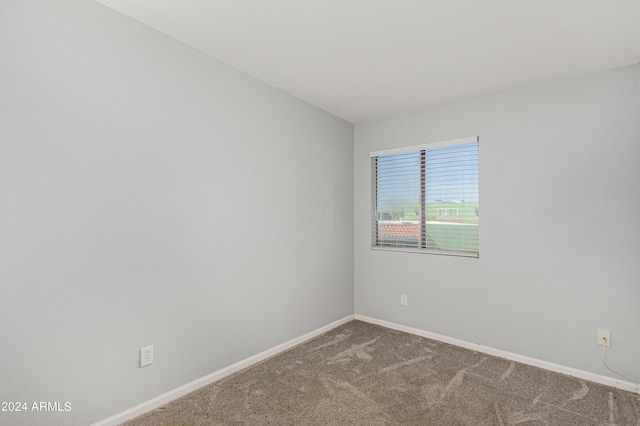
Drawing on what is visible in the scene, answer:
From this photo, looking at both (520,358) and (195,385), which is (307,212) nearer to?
(195,385)

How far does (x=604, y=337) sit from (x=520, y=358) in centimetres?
64

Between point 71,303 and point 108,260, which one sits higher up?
point 108,260

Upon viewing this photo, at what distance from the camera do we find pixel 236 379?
2.41 meters

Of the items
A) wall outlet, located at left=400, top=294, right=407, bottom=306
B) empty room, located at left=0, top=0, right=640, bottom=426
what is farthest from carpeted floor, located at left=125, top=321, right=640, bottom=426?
wall outlet, located at left=400, top=294, right=407, bottom=306

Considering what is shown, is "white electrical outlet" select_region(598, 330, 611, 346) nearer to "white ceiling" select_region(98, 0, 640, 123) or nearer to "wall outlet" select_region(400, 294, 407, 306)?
"wall outlet" select_region(400, 294, 407, 306)

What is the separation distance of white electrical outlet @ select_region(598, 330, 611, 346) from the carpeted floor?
314mm

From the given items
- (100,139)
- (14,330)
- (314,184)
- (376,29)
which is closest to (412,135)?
(314,184)

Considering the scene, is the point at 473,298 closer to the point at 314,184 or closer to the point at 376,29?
the point at 314,184

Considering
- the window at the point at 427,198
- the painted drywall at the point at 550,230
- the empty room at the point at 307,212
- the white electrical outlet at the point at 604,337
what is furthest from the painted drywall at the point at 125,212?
the white electrical outlet at the point at 604,337

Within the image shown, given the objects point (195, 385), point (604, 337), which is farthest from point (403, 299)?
point (195, 385)

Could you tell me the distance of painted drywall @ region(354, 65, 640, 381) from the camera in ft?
7.88

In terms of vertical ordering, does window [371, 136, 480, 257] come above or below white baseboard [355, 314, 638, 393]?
above

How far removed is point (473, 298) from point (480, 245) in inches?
20.4

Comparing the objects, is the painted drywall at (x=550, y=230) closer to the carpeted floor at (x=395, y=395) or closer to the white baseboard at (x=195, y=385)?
the carpeted floor at (x=395, y=395)
